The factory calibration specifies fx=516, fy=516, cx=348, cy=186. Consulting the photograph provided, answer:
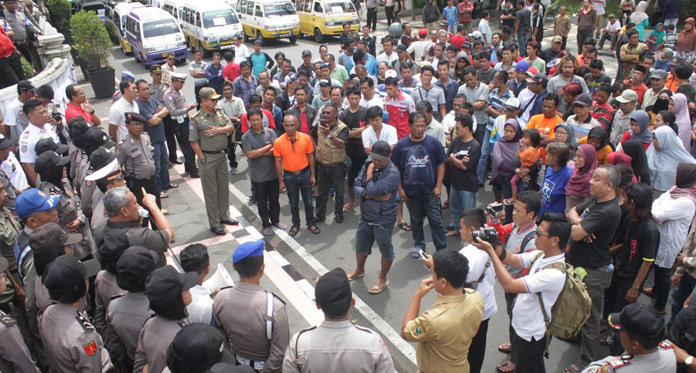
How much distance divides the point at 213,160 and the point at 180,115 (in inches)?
93.6

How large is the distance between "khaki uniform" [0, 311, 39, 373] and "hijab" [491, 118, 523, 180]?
5574mm

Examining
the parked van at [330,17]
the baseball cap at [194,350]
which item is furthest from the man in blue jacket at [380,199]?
the parked van at [330,17]

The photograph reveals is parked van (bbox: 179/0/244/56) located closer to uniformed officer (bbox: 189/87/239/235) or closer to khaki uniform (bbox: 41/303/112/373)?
uniformed officer (bbox: 189/87/239/235)

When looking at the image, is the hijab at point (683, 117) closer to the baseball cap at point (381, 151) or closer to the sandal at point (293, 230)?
the baseball cap at point (381, 151)

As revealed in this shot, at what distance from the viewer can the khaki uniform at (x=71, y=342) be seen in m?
3.40

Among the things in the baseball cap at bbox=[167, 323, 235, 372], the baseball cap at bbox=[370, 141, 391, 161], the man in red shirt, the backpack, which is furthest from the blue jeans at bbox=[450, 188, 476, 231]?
the man in red shirt

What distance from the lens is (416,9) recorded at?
93.1ft

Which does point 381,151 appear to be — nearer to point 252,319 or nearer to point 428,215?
point 428,215

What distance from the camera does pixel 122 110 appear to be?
7.97 m

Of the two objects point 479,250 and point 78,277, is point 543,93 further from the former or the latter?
point 78,277

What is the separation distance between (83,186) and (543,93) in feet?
21.9

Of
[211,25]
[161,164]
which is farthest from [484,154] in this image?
[211,25]

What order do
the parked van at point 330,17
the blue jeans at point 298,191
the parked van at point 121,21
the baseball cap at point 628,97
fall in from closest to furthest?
the baseball cap at point 628,97
the blue jeans at point 298,191
the parked van at point 121,21
the parked van at point 330,17

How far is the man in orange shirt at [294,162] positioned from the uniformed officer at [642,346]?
4780 mm
